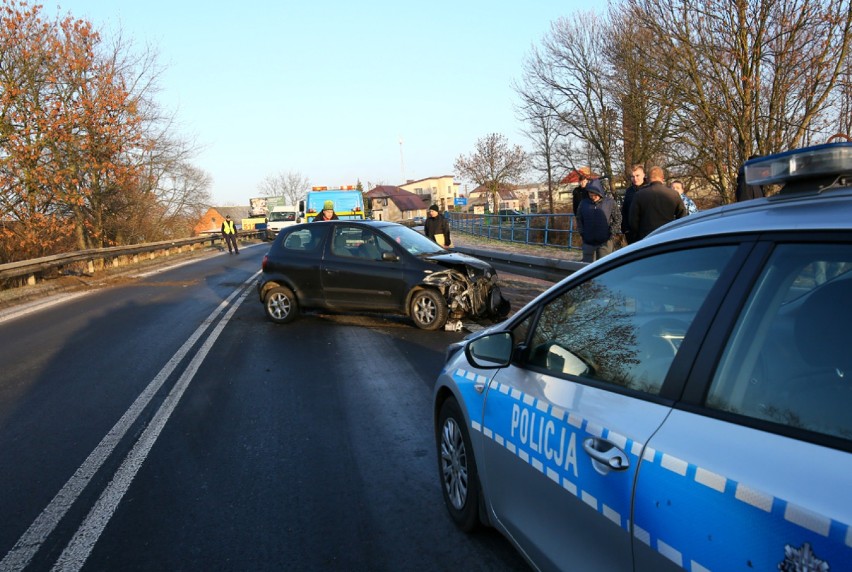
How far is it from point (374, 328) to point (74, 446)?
5.26m

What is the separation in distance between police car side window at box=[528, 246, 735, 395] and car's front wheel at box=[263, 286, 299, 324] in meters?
7.88

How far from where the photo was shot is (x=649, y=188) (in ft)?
25.3

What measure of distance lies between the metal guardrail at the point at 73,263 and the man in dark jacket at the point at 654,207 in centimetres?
1469

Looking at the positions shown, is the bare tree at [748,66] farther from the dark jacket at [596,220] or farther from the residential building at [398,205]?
the residential building at [398,205]

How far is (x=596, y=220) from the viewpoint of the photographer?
9.51 m

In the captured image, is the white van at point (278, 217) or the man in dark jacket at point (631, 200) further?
the white van at point (278, 217)

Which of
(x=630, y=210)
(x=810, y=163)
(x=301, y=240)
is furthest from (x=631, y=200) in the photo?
(x=810, y=163)

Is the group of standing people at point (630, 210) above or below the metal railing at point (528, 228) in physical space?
above

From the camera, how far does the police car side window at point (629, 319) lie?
1.95 meters

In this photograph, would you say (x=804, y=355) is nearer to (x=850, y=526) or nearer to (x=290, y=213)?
(x=850, y=526)

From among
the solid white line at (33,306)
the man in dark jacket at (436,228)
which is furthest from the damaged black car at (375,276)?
the solid white line at (33,306)

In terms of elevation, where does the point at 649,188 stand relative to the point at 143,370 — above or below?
above

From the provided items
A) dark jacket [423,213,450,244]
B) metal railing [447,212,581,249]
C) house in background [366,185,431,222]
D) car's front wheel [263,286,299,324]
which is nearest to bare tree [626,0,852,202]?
metal railing [447,212,581,249]

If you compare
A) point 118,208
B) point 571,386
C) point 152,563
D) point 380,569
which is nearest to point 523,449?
point 571,386
